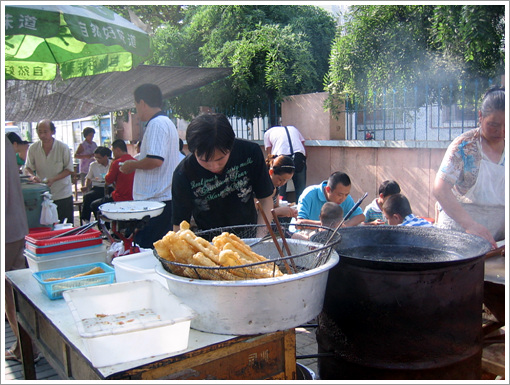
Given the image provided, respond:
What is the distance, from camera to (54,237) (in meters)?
2.67

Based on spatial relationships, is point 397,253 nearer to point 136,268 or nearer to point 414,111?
point 136,268

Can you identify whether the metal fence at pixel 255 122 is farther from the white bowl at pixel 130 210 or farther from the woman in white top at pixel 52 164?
the white bowl at pixel 130 210

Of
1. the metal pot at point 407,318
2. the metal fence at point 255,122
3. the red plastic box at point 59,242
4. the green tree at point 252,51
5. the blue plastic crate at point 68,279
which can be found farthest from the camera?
the metal fence at point 255,122

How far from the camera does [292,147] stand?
716 cm

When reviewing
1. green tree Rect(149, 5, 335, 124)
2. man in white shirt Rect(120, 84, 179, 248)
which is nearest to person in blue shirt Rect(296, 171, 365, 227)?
man in white shirt Rect(120, 84, 179, 248)

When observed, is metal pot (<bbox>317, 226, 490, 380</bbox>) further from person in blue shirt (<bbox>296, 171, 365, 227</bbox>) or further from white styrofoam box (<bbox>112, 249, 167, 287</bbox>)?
person in blue shirt (<bbox>296, 171, 365, 227</bbox>)

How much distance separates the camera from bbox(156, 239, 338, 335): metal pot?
5.16 ft

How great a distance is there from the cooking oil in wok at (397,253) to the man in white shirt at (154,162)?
2.13 m

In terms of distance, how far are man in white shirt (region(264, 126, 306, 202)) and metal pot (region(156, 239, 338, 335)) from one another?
5514 millimetres

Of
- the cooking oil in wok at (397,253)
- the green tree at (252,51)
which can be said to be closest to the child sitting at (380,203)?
the cooking oil in wok at (397,253)

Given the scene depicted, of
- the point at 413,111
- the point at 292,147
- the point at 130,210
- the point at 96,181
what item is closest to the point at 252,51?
the point at 292,147

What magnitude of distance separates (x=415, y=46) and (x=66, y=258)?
4.90 meters

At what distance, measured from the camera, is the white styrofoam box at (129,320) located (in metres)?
1.47

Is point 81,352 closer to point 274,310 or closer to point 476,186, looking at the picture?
point 274,310
